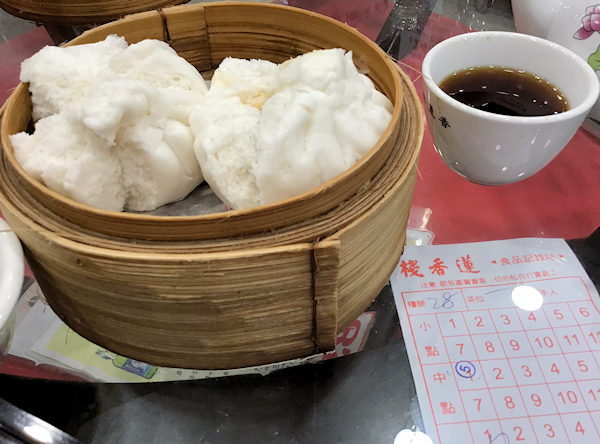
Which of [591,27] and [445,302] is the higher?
[591,27]

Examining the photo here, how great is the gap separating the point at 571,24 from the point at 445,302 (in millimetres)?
597

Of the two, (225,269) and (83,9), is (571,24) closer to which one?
(225,269)

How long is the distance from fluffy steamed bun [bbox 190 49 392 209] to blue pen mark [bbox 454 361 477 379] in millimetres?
331

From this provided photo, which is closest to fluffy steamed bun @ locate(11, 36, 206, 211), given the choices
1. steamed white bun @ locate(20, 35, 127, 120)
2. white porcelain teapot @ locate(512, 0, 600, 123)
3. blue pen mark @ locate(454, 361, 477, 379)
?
steamed white bun @ locate(20, 35, 127, 120)

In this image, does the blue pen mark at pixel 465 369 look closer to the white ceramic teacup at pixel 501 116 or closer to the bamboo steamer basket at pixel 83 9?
the white ceramic teacup at pixel 501 116

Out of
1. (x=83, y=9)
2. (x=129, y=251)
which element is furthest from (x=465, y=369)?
(x=83, y=9)

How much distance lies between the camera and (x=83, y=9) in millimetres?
1107

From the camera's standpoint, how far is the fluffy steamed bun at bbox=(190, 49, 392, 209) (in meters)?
0.61

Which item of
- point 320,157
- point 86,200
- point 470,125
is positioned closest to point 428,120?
point 470,125

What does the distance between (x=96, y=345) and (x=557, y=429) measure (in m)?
0.65

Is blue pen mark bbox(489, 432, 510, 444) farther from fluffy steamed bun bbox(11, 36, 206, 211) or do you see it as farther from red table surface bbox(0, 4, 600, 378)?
fluffy steamed bun bbox(11, 36, 206, 211)

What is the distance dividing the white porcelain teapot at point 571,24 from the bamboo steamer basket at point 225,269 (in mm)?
424

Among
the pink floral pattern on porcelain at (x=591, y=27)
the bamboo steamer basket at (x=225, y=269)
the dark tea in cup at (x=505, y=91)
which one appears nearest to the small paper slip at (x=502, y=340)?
the bamboo steamer basket at (x=225, y=269)

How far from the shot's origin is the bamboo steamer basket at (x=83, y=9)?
110cm
